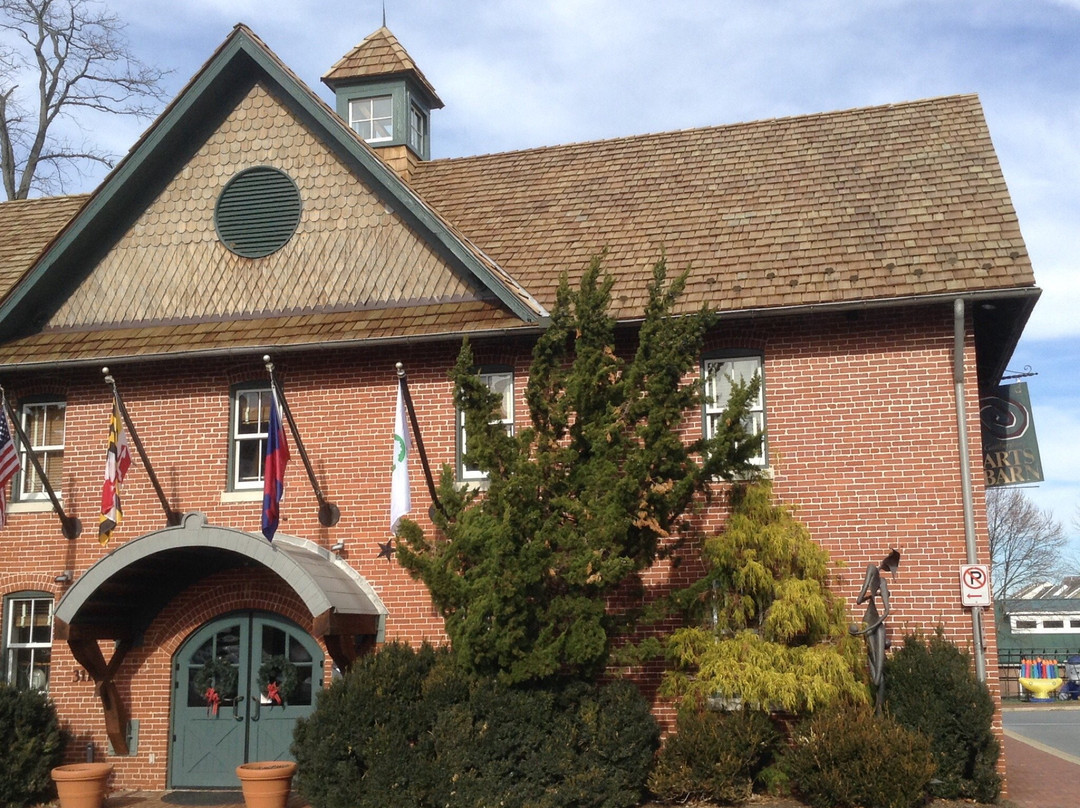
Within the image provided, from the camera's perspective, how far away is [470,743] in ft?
41.9

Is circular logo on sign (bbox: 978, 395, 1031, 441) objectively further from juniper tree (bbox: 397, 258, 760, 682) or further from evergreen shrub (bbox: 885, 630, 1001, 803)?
juniper tree (bbox: 397, 258, 760, 682)

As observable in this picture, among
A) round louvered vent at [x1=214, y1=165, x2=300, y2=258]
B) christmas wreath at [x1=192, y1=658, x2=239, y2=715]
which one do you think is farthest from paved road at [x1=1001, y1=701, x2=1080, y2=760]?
round louvered vent at [x1=214, y1=165, x2=300, y2=258]

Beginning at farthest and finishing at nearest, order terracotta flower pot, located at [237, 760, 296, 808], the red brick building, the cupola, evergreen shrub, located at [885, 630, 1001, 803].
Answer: the cupola
the red brick building
terracotta flower pot, located at [237, 760, 296, 808]
evergreen shrub, located at [885, 630, 1001, 803]

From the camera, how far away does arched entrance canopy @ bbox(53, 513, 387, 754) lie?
1417 centimetres

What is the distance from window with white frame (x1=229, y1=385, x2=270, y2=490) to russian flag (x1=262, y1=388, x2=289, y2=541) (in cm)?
156

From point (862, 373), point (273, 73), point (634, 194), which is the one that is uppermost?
point (273, 73)

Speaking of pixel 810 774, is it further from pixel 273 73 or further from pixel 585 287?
pixel 273 73

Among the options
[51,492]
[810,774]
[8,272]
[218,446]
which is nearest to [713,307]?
[810,774]

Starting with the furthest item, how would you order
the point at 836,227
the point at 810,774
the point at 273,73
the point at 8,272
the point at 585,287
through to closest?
the point at 8,272
the point at 273,73
the point at 836,227
the point at 585,287
the point at 810,774

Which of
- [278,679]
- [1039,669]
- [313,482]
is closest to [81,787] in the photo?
[278,679]

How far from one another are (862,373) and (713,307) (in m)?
2.05

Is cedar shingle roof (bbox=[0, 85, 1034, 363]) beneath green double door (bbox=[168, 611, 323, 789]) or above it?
above

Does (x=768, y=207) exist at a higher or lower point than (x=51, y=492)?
higher

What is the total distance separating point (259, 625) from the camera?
1606cm
